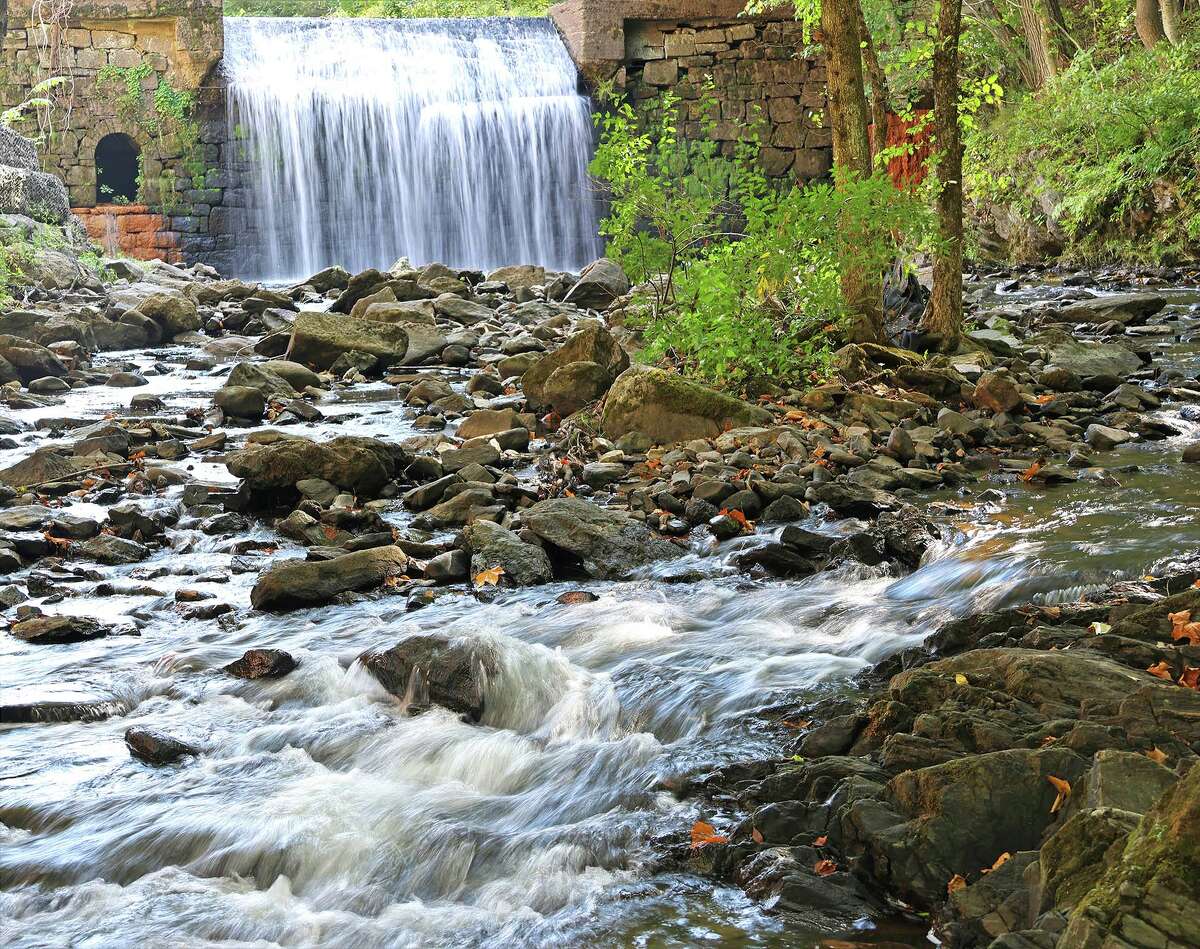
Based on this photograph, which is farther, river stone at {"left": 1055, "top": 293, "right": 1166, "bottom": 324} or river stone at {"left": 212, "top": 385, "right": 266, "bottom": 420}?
river stone at {"left": 1055, "top": 293, "right": 1166, "bottom": 324}

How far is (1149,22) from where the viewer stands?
1680 centimetres

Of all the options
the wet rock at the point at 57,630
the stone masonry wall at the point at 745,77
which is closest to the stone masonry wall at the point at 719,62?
the stone masonry wall at the point at 745,77

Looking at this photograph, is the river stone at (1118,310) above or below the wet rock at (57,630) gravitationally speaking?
above

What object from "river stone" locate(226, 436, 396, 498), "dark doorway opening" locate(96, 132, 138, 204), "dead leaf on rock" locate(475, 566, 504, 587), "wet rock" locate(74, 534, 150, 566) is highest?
"dark doorway opening" locate(96, 132, 138, 204)

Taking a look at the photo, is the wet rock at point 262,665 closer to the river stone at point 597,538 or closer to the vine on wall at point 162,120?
the river stone at point 597,538

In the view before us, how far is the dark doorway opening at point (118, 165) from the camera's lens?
74.0 ft

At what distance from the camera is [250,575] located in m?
5.76

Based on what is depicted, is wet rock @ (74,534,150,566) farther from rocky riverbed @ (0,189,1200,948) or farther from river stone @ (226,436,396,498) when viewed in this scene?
river stone @ (226,436,396,498)

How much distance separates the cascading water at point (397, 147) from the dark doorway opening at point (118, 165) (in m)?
2.91

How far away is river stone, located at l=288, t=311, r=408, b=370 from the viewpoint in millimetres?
11078

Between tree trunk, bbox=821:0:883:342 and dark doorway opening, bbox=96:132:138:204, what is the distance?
17169 mm

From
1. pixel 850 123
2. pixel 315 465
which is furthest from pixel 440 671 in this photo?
pixel 850 123

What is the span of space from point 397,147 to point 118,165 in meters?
5.98

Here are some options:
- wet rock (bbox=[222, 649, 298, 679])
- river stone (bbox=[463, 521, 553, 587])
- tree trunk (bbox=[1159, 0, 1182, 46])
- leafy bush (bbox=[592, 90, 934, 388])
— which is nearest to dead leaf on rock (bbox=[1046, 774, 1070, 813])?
wet rock (bbox=[222, 649, 298, 679])
